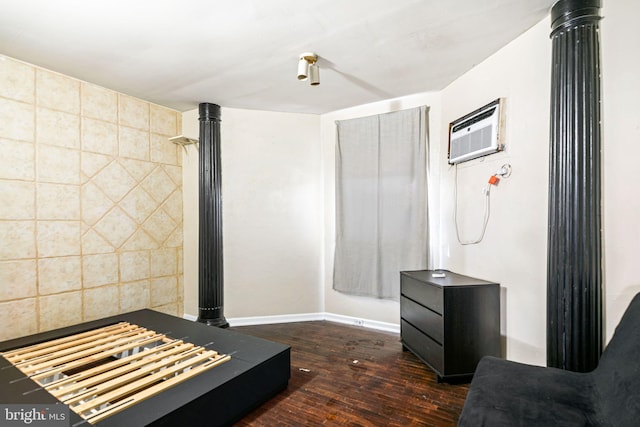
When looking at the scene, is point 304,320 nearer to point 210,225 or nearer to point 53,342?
point 210,225

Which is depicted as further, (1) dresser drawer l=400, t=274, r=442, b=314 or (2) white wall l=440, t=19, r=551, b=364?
(1) dresser drawer l=400, t=274, r=442, b=314

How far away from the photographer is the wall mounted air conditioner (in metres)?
2.21

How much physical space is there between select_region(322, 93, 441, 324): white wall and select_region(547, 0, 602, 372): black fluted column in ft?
4.52

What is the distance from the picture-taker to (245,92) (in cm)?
305

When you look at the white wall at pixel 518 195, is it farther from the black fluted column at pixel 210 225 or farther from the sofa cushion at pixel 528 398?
the black fluted column at pixel 210 225

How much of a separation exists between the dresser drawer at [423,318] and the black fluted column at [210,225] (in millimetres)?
1922

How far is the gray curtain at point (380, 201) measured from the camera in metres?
3.07

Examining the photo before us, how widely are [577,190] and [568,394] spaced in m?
0.97

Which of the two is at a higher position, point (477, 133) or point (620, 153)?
point (477, 133)

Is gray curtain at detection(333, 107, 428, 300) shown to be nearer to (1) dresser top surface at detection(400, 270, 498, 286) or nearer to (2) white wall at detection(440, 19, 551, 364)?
(1) dresser top surface at detection(400, 270, 498, 286)

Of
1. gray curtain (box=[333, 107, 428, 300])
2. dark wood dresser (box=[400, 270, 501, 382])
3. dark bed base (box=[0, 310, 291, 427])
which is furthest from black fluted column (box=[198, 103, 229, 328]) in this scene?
dark wood dresser (box=[400, 270, 501, 382])

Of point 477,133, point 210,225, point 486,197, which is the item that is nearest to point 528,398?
point 486,197

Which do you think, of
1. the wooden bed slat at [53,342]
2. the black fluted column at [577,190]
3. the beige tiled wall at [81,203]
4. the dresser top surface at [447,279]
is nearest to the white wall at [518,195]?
the dresser top surface at [447,279]

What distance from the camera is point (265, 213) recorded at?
11.7ft
